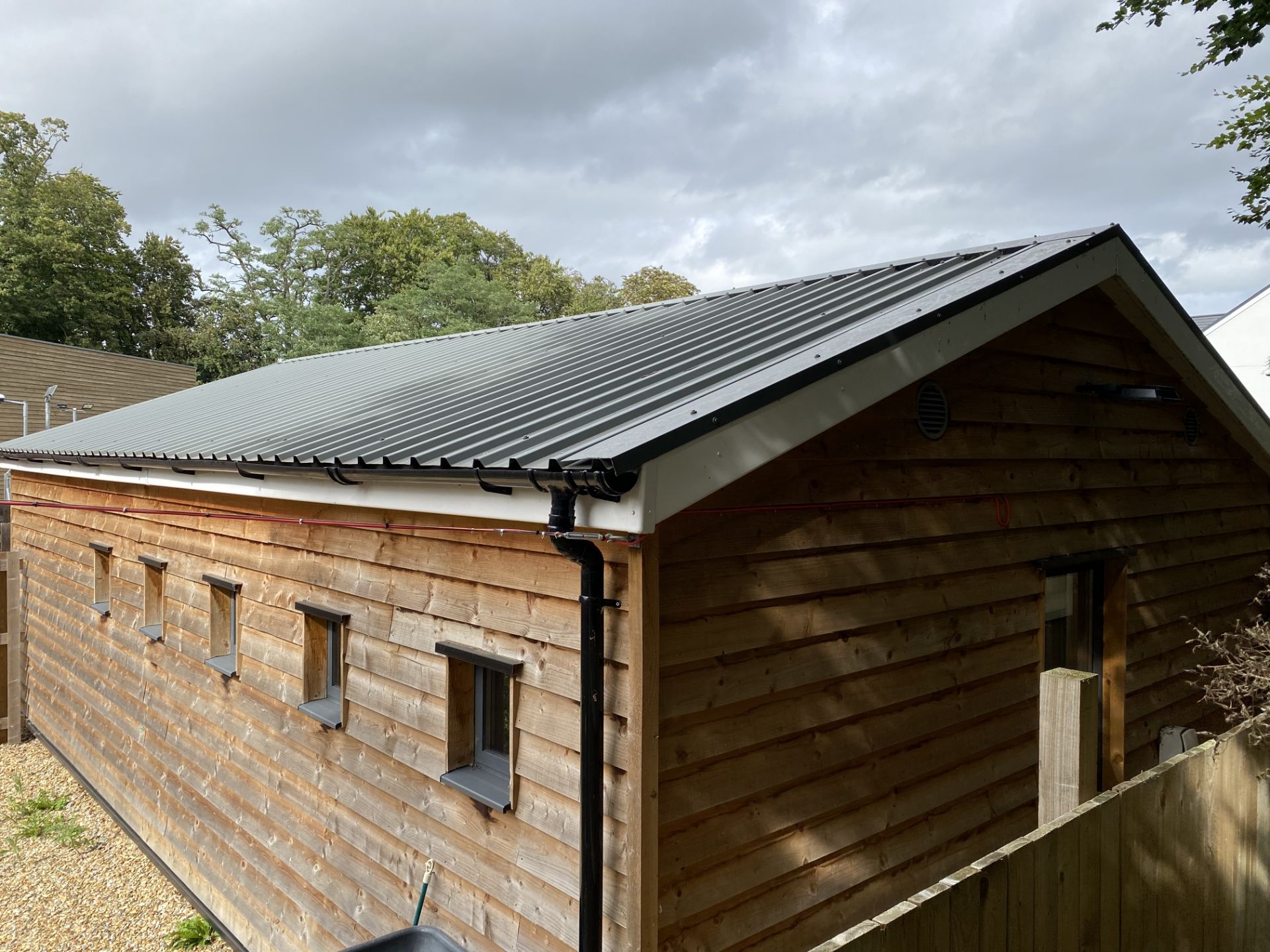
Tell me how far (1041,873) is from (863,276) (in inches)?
158

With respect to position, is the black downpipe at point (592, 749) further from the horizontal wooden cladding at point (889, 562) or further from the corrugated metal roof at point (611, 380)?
the corrugated metal roof at point (611, 380)

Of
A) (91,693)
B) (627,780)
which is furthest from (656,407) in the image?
(91,693)

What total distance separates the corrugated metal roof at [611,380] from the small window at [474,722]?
1.04 metres

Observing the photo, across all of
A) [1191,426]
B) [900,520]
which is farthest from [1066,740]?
[1191,426]

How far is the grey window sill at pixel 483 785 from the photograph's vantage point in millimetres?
3406

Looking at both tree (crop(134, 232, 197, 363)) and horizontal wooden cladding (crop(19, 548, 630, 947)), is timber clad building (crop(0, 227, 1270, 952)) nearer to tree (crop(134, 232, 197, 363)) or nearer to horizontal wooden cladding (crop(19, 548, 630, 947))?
horizontal wooden cladding (crop(19, 548, 630, 947))

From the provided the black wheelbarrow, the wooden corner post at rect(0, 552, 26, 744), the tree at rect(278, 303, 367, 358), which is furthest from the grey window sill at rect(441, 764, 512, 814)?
the tree at rect(278, 303, 367, 358)

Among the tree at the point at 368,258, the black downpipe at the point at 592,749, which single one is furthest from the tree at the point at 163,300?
the black downpipe at the point at 592,749

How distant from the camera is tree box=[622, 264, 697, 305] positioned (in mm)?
44906

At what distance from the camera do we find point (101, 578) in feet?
27.7

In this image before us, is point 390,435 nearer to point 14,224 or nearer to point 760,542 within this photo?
point 760,542

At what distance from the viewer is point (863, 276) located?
5.35 metres

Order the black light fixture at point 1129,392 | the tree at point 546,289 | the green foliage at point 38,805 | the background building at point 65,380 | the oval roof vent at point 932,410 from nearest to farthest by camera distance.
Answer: the oval roof vent at point 932,410
the black light fixture at point 1129,392
the green foliage at point 38,805
the background building at point 65,380
the tree at point 546,289

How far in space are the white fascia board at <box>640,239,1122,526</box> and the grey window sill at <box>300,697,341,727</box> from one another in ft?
9.65
